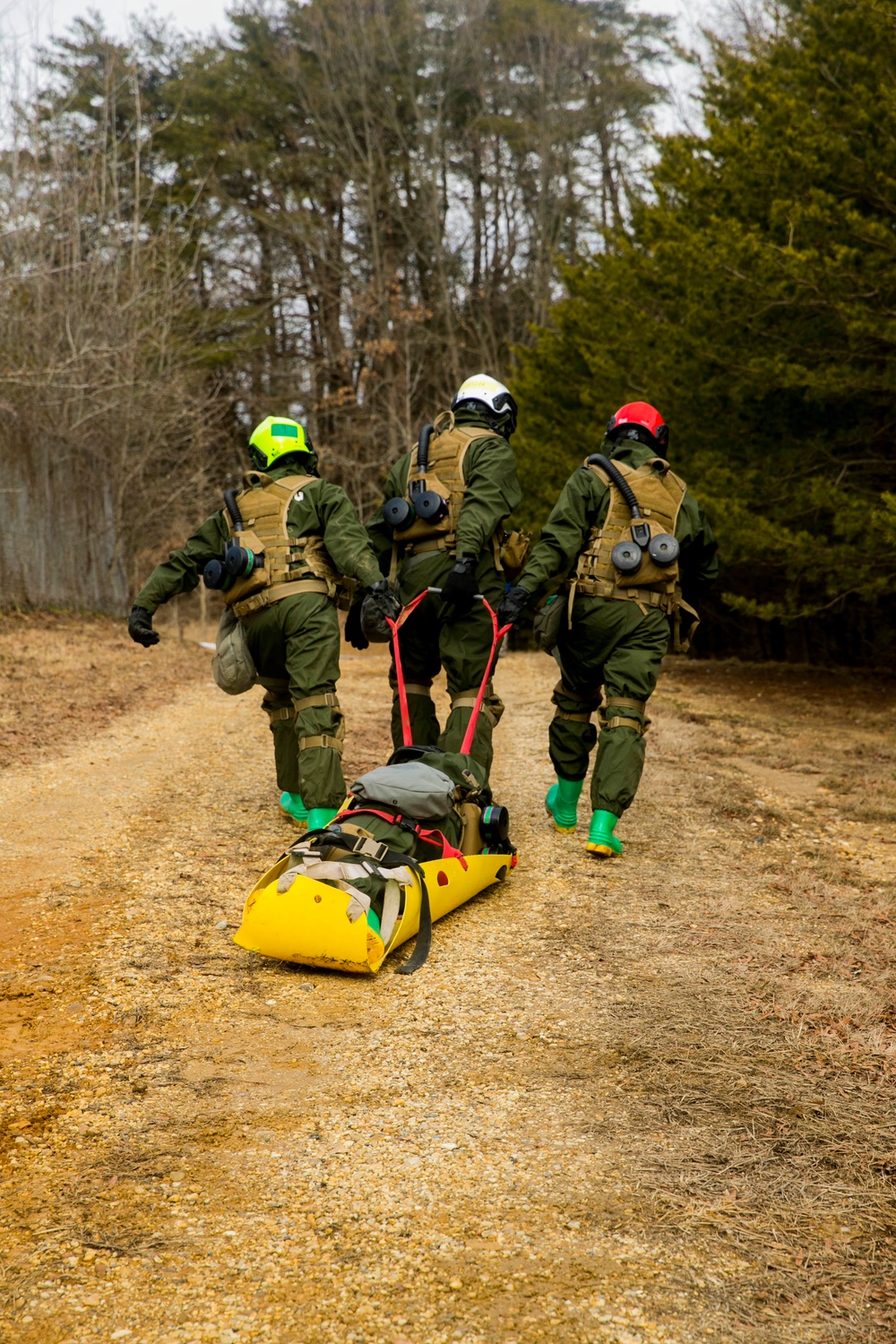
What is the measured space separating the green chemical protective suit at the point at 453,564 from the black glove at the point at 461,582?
0.32ft

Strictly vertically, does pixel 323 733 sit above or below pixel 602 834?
above

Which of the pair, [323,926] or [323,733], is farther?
[323,733]

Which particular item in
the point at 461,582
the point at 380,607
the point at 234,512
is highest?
→ the point at 234,512

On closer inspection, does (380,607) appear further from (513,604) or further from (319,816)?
(319,816)

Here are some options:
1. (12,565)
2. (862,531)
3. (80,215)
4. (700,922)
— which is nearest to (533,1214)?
(700,922)

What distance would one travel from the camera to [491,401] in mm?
5984

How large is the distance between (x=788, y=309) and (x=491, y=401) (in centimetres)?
609

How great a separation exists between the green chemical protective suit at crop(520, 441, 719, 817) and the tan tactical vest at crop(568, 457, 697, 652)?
0.01 metres

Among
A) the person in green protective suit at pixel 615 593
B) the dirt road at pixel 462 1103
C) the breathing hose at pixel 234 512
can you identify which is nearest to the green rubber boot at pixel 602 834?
the person in green protective suit at pixel 615 593

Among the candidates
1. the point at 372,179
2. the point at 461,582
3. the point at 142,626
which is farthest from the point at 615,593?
the point at 372,179

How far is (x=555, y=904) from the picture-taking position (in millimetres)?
4891

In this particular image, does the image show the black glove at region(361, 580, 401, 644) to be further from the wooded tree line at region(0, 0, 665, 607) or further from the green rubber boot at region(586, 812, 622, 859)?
the wooded tree line at region(0, 0, 665, 607)

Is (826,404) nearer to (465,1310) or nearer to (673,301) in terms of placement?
(673,301)

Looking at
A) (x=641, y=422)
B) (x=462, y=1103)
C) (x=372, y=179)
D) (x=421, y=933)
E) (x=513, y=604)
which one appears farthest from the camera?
(x=372, y=179)
